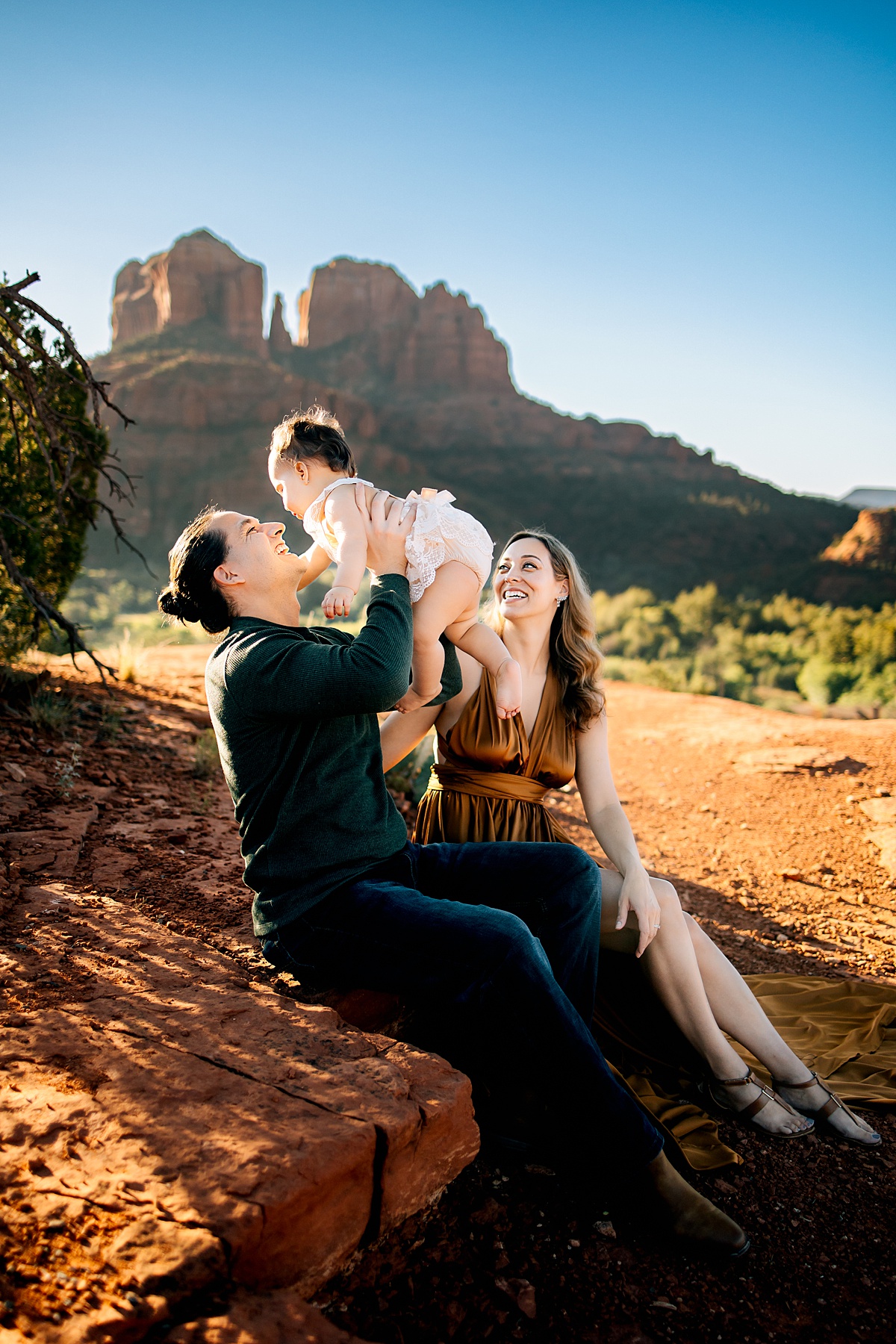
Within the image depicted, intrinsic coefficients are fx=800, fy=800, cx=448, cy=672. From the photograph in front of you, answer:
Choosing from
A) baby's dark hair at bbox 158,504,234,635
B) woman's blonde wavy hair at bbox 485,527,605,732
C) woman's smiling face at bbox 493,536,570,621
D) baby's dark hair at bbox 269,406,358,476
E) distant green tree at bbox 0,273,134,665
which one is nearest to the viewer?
baby's dark hair at bbox 158,504,234,635

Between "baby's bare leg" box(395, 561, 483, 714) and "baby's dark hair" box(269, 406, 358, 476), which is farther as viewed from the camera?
"baby's dark hair" box(269, 406, 358, 476)

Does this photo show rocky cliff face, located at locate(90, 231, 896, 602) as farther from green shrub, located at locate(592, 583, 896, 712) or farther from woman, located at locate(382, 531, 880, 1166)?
woman, located at locate(382, 531, 880, 1166)

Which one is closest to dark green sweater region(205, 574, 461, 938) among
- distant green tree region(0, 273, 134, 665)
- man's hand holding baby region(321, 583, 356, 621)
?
man's hand holding baby region(321, 583, 356, 621)

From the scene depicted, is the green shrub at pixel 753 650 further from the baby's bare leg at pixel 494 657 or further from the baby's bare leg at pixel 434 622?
the baby's bare leg at pixel 434 622

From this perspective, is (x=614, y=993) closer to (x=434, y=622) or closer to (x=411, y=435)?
(x=434, y=622)

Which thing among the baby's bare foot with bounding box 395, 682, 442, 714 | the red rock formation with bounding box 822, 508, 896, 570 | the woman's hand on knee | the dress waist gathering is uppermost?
the red rock formation with bounding box 822, 508, 896, 570

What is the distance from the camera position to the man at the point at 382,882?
1991mm

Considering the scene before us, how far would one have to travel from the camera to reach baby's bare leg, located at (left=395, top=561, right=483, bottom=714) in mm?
2725

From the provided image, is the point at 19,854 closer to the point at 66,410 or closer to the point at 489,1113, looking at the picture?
the point at 489,1113

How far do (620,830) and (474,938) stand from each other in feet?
3.23

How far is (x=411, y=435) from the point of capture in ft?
190

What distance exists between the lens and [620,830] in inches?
111

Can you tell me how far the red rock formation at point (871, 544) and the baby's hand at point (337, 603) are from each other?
37.1m

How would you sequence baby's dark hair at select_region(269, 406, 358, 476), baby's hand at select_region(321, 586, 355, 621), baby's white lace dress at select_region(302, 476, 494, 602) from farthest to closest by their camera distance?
1. baby's dark hair at select_region(269, 406, 358, 476)
2. baby's white lace dress at select_region(302, 476, 494, 602)
3. baby's hand at select_region(321, 586, 355, 621)
